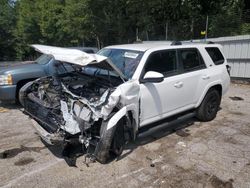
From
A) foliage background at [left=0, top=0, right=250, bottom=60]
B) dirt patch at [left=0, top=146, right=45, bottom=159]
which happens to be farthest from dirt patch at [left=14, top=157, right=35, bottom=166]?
foliage background at [left=0, top=0, right=250, bottom=60]

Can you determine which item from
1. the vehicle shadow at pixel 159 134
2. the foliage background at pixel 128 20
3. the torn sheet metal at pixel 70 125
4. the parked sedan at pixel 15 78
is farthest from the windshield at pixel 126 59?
the foliage background at pixel 128 20

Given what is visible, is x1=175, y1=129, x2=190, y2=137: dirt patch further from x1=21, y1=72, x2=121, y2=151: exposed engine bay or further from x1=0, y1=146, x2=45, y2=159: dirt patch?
x1=0, y1=146, x2=45, y2=159: dirt patch

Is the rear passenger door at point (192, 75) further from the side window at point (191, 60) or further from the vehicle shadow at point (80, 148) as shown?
the vehicle shadow at point (80, 148)

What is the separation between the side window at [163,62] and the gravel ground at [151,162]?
52.4 inches

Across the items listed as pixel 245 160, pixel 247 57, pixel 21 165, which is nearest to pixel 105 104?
pixel 21 165

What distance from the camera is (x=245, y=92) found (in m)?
9.46

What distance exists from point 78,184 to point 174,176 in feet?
4.47

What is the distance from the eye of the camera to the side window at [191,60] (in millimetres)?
5184

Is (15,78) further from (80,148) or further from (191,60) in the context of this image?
(191,60)

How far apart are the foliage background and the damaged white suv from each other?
329 inches

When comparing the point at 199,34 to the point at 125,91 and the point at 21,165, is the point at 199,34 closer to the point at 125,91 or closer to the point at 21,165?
the point at 125,91

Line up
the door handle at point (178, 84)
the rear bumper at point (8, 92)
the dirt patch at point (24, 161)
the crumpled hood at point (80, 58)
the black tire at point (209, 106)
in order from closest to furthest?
the crumpled hood at point (80, 58) → the dirt patch at point (24, 161) → the door handle at point (178, 84) → the black tire at point (209, 106) → the rear bumper at point (8, 92)

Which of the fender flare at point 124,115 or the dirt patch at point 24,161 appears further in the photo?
the dirt patch at point 24,161

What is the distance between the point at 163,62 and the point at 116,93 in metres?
1.44
